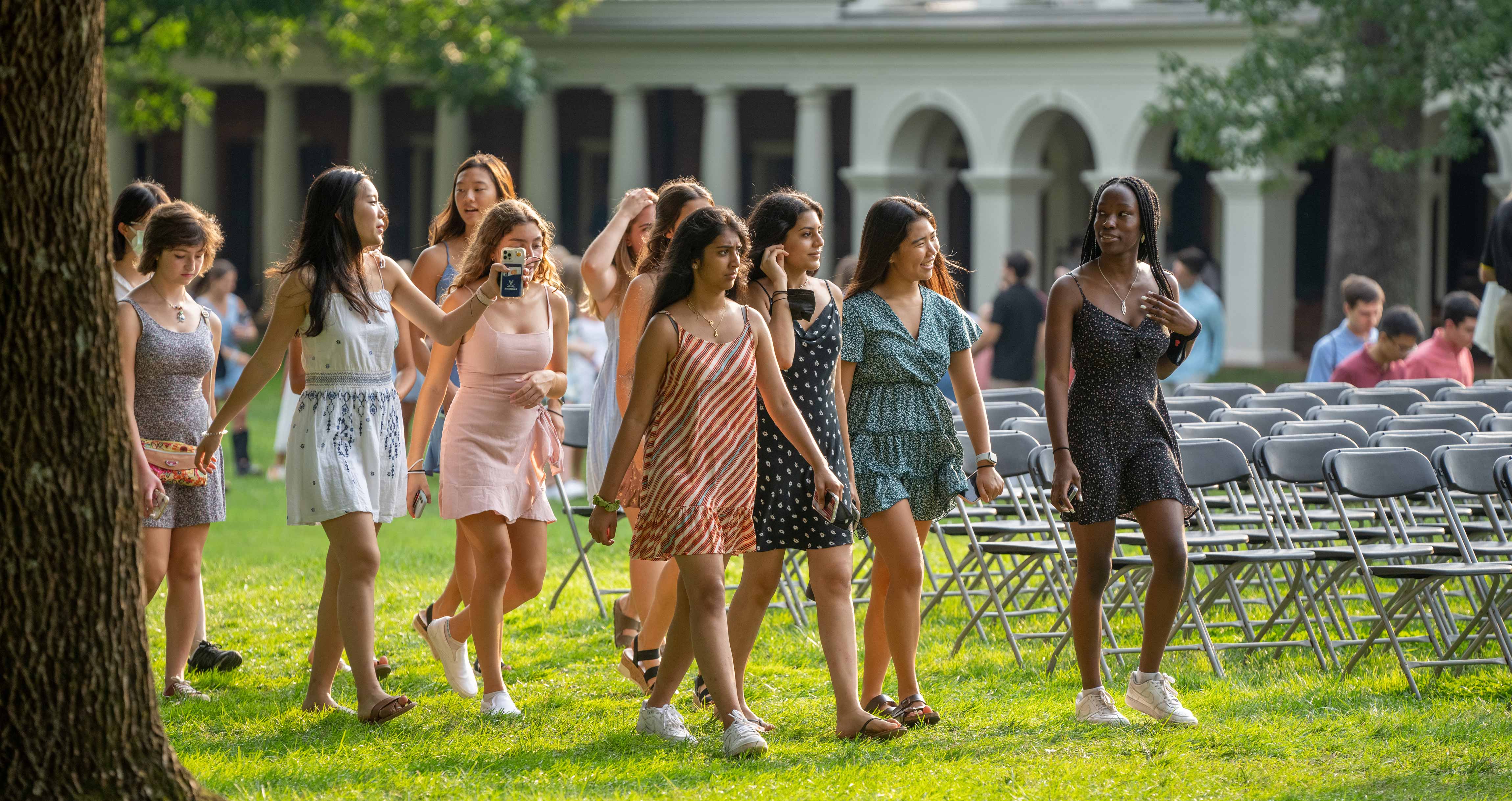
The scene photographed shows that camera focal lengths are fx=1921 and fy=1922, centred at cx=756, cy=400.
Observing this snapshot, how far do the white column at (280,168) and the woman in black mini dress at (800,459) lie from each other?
2567cm

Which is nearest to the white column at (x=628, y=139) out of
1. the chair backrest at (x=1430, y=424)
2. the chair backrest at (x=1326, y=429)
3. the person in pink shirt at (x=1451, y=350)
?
the person in pink shirt at (x=1451, y=350)

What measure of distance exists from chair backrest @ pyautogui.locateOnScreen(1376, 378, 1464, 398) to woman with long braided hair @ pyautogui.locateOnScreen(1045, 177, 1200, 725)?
17.7 feet

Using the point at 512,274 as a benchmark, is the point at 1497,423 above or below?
below

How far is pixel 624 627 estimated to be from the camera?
25.1 feet

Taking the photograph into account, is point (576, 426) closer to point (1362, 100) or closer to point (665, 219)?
point (665, 219)

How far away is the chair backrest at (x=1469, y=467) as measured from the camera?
7.48m

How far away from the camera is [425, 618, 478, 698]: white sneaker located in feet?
21.4

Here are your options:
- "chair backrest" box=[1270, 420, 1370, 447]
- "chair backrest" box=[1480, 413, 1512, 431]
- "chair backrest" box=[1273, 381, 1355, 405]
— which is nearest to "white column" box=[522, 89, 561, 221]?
"chair backrest" box=[1273, 381, 1355, 405]

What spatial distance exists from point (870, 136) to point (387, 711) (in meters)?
22.2

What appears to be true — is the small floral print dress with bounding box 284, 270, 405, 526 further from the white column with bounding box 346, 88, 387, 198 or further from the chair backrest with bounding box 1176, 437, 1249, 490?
the white column with bounding box 346, 88, 387, 198

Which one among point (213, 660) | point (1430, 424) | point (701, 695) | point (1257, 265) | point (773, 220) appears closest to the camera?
point (773, 220)

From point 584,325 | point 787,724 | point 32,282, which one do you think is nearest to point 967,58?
point 584,325

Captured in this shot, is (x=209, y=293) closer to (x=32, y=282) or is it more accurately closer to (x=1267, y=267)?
(x=32, y=282)

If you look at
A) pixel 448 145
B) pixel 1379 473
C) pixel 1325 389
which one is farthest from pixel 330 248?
pixel 448 145
